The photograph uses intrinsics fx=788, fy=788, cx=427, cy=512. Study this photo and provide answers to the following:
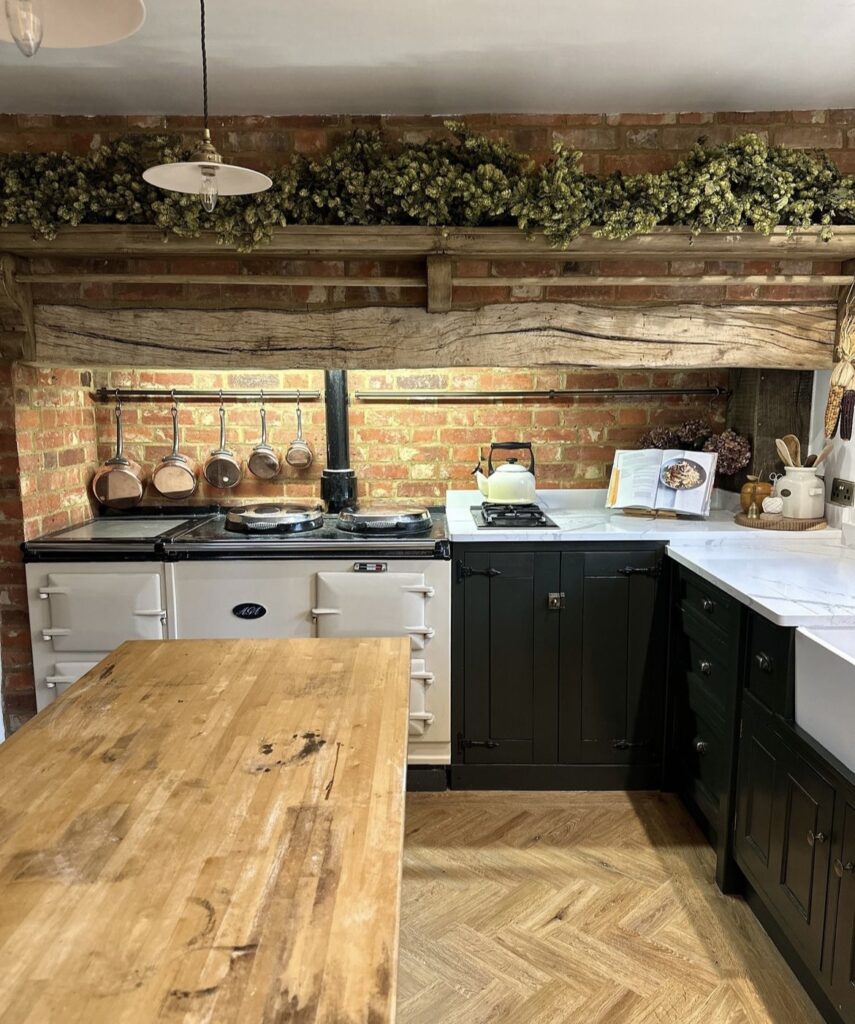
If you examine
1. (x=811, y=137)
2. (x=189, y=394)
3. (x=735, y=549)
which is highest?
(x=811, y=137)

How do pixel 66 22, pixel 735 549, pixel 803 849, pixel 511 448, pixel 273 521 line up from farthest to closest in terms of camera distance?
pixel 511 448
pixel 273 521
pixel 735 549
pixel 803 849
pixel 66 22

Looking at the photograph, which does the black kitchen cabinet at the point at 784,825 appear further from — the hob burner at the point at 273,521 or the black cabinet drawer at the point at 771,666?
the hob burner at the point at 273,521

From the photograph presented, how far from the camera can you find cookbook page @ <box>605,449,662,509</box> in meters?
3.10

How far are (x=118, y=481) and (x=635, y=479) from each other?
7.03 feet

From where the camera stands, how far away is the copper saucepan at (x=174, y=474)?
3.38 meters

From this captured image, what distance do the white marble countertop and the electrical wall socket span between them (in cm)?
11

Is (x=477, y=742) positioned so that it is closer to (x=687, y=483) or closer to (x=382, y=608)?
(x=382, y=608)

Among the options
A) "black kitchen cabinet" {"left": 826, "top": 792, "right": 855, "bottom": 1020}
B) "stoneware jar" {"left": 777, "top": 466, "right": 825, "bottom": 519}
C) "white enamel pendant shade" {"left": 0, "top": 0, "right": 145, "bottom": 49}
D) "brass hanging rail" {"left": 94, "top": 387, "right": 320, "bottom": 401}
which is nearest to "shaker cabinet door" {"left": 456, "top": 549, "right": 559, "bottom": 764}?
"stoneware jar" {"left": 777, "top": 466, "right": 825, "bottom": 519}

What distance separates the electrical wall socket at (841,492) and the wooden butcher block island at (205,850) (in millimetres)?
1910

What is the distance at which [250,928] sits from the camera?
0.96m

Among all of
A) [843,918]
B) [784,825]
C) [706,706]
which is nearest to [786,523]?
[706,706]

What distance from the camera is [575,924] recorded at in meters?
2.23

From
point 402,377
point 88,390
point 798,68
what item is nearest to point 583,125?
point 798,68

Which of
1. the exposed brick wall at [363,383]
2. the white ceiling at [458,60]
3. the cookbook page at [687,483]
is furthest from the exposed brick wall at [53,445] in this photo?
the cookbook page at [687,483]
